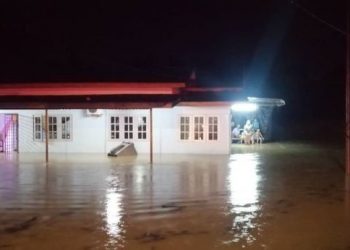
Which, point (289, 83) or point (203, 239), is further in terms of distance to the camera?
point (289, 83)

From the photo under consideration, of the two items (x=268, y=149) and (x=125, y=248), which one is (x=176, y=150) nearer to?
(x=268, y=149)

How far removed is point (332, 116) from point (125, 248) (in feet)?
173

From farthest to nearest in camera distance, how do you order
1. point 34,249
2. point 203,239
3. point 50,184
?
point 50,184 < point 203,239 < point 34,249

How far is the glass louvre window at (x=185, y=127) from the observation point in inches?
923

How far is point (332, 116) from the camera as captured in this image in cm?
5775

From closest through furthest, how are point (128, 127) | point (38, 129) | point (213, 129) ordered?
point (213, 129)
point (128, 127)
point (38, 129)

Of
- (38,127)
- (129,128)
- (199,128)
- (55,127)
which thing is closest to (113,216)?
(199,128)

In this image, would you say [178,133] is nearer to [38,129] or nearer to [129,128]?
Answer: [129,128]

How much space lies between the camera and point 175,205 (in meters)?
11.6

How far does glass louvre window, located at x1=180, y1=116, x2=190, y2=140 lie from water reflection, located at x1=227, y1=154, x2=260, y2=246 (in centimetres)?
322

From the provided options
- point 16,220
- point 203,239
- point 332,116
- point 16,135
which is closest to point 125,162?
point 16,135

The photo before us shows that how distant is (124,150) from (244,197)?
10.8 metres

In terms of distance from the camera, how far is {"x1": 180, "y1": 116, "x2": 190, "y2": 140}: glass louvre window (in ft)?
76.9

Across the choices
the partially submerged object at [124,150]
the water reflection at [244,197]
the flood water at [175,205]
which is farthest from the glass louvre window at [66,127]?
the water reflection at [244,197]
